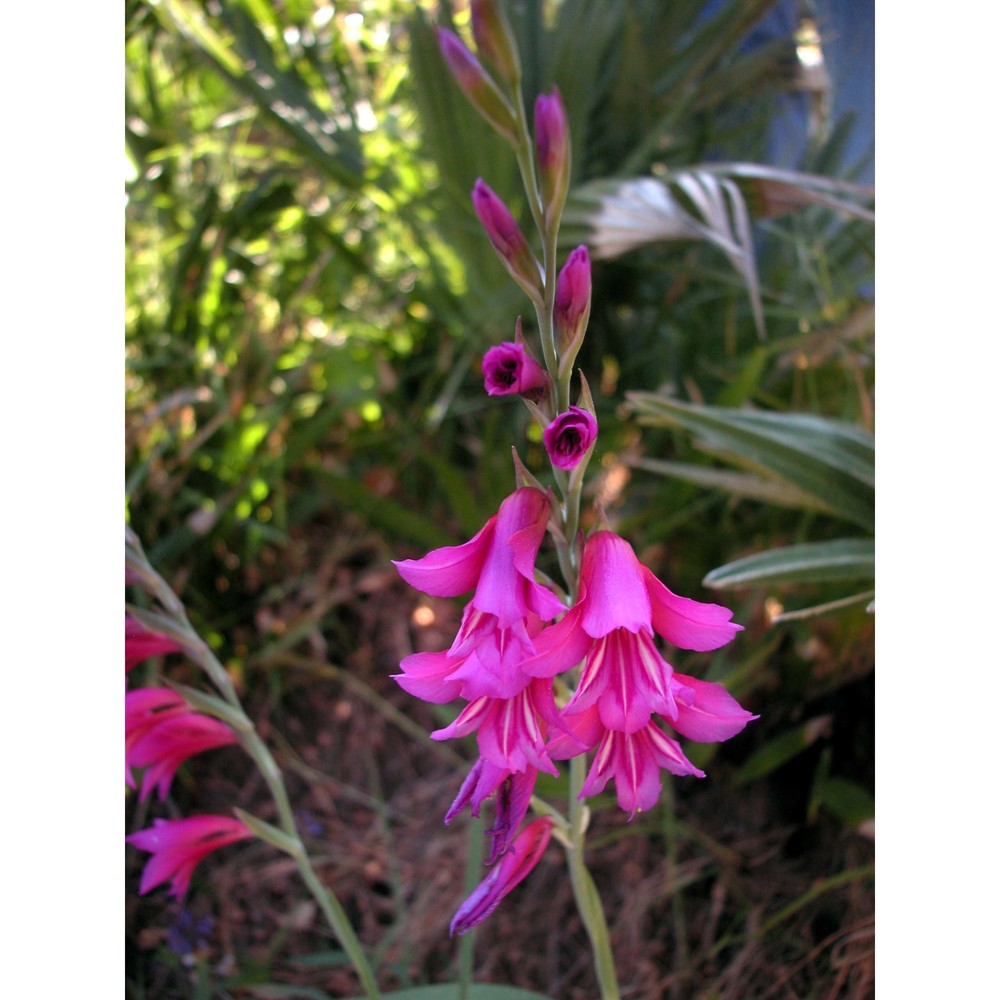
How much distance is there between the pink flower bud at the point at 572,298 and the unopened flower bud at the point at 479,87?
74 mm

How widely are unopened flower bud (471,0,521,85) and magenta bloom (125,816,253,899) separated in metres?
0.47

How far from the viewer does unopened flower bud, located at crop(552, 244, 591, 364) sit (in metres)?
0.40

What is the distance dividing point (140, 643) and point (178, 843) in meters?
0.13

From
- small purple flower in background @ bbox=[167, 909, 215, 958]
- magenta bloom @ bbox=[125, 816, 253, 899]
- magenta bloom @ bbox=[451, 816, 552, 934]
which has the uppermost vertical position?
magenta bloom @ bbox=[451, 816, 552, 934]

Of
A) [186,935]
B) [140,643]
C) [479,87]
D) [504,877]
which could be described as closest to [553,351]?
[479,87]

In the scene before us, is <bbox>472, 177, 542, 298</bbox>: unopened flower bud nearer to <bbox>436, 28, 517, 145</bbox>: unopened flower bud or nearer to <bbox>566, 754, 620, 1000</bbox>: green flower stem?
<bbox>436, 28, 517, 145</bbox>: unopened flower bud

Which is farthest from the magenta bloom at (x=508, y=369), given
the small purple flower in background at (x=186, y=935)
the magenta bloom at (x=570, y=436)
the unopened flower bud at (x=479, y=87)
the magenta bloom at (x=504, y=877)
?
the small purple flower in background at (x=186, y=935)

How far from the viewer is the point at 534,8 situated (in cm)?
103

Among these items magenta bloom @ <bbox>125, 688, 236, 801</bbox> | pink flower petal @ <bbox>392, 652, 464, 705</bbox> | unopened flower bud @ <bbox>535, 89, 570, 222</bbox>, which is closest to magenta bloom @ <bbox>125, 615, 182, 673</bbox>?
magenta bloom @ <bbox>125, 688, 236, 801</bbox>

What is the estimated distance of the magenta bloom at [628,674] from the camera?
38 cm

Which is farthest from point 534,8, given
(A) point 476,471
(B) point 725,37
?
(A) point 476,471

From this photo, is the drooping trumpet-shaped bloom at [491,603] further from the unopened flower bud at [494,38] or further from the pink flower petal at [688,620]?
the unopened flower bud at [494,38]

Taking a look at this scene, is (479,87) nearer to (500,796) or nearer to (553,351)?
(553,351)
